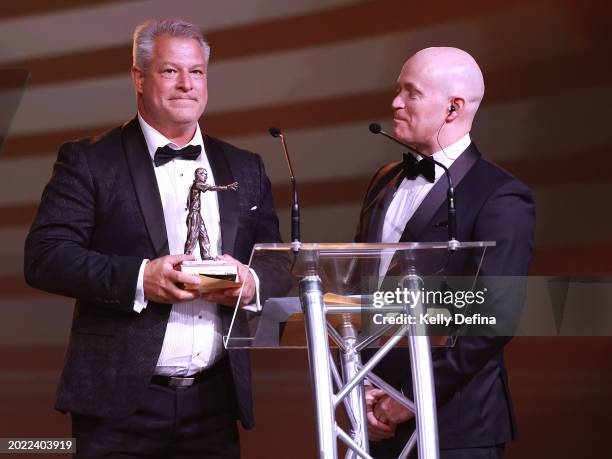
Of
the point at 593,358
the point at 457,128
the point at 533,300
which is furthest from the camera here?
the point at 593,358

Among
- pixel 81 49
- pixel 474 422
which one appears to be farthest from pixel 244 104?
pixel 474 422

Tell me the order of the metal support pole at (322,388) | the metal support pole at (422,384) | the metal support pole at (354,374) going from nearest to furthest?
the metal support pole at (322,388)
the metal support pole at (422,384)
the metal support pole at (354,374)

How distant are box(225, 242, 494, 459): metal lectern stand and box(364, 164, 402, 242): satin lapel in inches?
23.4

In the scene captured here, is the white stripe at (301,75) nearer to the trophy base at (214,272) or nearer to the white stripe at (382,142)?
the white stripe at (382,142)

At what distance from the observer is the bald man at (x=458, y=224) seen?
2971mm

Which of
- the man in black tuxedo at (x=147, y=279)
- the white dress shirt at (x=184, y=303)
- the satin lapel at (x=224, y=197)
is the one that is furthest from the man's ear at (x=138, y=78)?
the satin lapel at (x=224, y=197)

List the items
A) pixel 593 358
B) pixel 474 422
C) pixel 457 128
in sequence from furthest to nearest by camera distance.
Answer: pixel 593 358 → pixel 457 128 → pixel 474 422

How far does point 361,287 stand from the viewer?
2641mm

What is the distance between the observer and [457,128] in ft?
10.9

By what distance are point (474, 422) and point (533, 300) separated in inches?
48.9

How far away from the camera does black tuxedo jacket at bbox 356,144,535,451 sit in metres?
2.97

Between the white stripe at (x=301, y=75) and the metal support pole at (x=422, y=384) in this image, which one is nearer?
the metal support pole at (x=422, y=384)

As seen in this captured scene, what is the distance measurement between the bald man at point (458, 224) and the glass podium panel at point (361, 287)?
1.5 inches

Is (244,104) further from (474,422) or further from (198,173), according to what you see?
(474,422)
